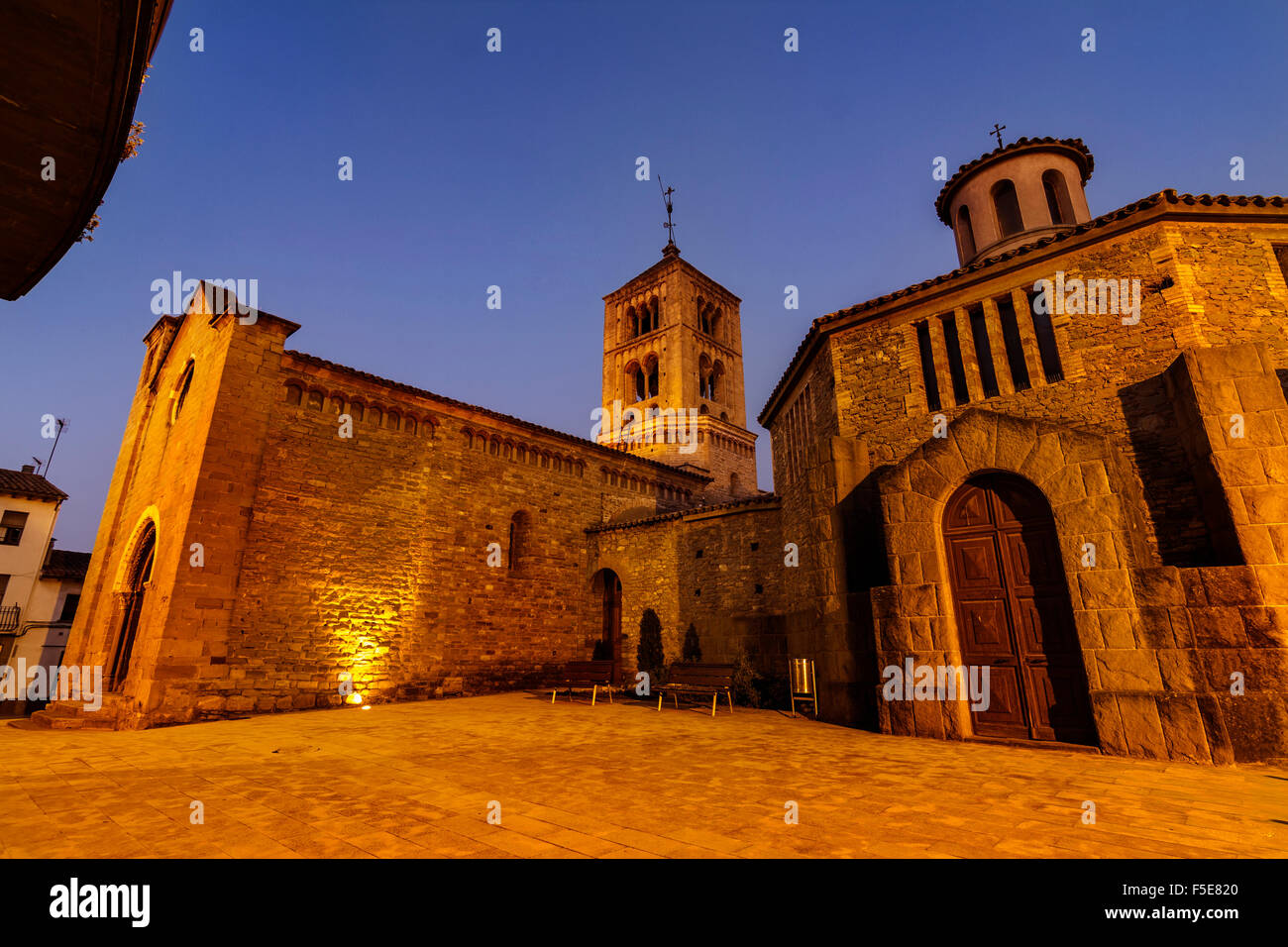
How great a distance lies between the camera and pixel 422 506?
14.8 meters

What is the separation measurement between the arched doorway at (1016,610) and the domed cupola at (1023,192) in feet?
29.5

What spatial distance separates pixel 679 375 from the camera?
31.2 meters

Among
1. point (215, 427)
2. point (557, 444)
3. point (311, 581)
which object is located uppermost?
point (557, 444)

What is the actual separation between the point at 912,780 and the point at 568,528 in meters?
13.9

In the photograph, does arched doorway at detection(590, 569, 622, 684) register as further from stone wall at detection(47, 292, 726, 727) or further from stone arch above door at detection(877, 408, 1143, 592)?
stone arch above door at detection(877, 408, 1143, 592)

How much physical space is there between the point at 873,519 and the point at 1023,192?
10940 millimetres

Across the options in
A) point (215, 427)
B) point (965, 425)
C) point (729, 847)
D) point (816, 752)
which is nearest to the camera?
point (729, 847)

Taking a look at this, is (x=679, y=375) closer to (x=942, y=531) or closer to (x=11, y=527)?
(x=942, y=531)

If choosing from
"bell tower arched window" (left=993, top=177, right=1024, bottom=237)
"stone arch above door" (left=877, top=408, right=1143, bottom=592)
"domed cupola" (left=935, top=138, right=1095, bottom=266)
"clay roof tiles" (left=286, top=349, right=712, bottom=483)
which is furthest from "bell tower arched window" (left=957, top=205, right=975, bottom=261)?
"clay roof tiles" (left=286, top=349, right=712, bottom=483)

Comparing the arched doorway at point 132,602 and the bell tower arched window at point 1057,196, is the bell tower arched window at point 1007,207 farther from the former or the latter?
the arched doorway at point 132,602

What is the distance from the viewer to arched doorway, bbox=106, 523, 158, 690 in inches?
484
